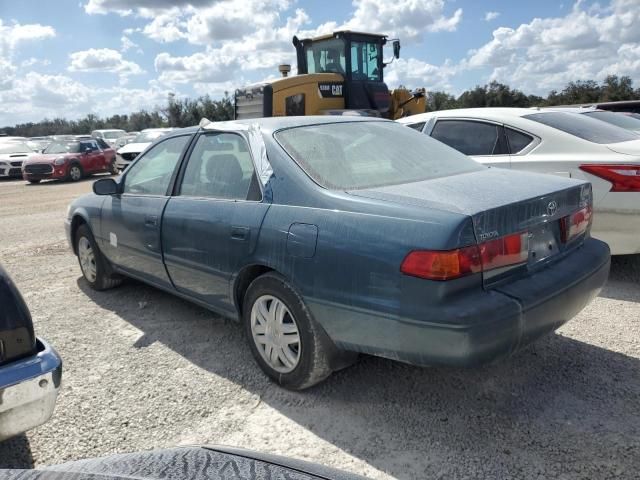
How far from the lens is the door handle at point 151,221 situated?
12.9 ft

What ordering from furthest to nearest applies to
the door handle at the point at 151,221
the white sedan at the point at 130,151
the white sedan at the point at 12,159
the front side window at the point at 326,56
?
1. the white sedan at the point at 12,159
2. the white sedan at the point at 130,151
3. the front side window at the point at 326,56
4. the door handle at the point at 151,221

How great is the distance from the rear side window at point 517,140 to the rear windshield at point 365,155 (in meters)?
1.54

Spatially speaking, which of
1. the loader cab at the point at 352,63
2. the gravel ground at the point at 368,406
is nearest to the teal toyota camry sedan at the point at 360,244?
the gravel ground at the point at 368,406

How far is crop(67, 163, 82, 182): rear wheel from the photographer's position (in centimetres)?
1845

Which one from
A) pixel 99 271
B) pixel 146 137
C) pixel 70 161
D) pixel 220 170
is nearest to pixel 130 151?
pixel 146 137

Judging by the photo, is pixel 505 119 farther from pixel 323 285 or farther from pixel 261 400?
pixel 261 400

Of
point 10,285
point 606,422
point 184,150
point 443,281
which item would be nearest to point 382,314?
point 443,281

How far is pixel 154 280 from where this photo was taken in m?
4.18

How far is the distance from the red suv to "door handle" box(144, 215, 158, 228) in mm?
15994

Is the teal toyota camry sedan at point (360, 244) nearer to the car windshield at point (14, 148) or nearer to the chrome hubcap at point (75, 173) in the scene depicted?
the chrome hubcap at point (75, 173)

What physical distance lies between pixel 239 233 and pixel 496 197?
145 cm

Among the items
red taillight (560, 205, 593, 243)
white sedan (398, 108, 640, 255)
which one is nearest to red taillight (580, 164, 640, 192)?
white sedan (398, 108, 640, 255)

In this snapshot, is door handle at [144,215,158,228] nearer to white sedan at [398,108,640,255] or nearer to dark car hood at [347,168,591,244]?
dark car hood at [347,168,591,244]

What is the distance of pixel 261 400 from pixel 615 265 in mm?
3938
